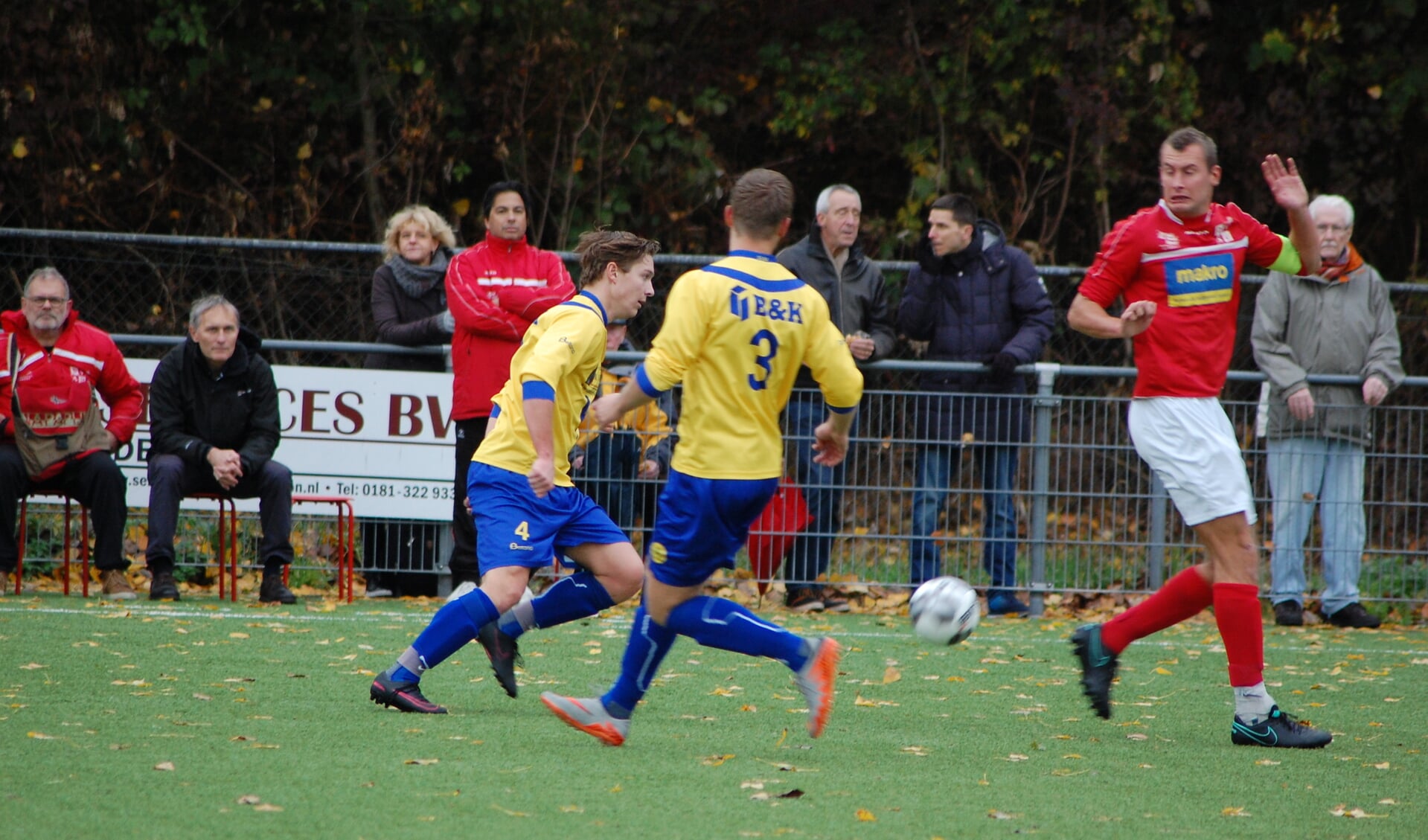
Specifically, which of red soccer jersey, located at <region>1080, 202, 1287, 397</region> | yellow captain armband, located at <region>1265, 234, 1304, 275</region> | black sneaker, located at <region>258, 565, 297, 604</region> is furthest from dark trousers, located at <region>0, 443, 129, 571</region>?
yellow captain armband, located at <region>1265, 234, 1304, 275</region>

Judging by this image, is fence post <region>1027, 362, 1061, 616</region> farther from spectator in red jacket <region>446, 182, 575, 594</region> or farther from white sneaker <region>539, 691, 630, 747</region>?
white sneaker <region>539, 691, 630, 747</region>

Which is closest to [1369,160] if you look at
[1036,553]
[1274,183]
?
[1036,553]

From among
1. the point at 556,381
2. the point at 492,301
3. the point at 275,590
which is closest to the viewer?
the point at 556,381

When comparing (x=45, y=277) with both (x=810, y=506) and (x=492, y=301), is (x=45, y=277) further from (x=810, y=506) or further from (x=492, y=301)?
(x=810, y=506)

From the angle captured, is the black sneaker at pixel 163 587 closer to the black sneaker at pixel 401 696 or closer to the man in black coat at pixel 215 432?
the man in black coat at pixel 215 432

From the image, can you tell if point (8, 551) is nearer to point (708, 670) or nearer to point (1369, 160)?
point (708, 670)

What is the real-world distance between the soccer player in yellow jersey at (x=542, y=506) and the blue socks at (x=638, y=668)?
2.19 feet

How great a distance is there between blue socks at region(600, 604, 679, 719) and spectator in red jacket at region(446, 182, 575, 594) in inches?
146

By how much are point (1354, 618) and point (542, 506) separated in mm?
5573

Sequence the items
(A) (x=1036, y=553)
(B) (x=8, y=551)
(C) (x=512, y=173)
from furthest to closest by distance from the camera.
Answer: (C) (x=512, y=173), (A) (x=1036, y=553), (B) (x=8, y=551)

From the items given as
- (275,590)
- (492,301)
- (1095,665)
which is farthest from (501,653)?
(275,590)

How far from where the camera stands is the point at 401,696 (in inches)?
213

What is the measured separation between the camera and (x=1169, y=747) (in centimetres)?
527

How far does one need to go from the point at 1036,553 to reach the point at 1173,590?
370cm
